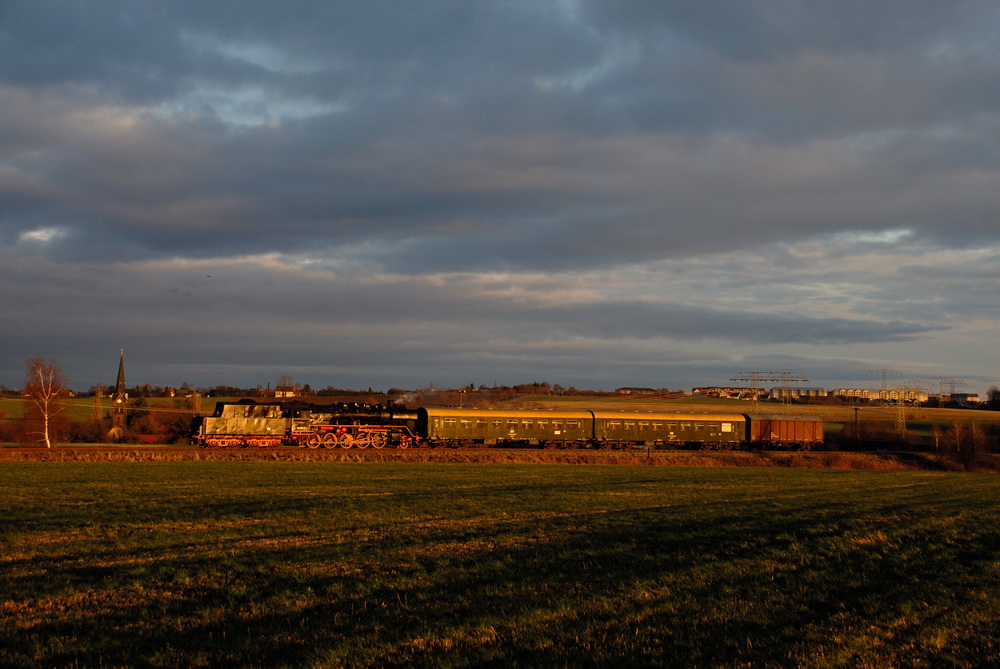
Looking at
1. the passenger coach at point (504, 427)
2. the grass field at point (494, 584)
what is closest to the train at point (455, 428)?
the passenger coach at point (504, 427)

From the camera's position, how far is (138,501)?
22.9 metres

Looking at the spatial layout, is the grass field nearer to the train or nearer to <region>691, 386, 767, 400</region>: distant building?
the train

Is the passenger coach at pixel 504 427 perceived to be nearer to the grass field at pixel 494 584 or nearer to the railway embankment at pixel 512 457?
the railway embankment at pixel 512 457

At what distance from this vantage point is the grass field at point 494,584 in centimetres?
782

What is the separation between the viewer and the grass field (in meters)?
7.82

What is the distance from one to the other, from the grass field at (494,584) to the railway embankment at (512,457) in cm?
3047

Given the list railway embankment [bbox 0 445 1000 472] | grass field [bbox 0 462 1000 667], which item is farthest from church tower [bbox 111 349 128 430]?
grass field [bbox 0 462 1000 667]

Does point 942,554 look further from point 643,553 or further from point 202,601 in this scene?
point 202,601

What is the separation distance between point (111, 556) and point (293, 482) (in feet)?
59.6

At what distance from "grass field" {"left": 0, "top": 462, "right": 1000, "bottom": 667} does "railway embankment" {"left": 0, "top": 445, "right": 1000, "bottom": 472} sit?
1200 inches

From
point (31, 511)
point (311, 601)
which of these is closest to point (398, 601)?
point (311, 601)

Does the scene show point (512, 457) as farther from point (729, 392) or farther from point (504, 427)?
point (729, 392)

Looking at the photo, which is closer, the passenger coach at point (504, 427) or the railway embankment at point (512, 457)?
the railway embankment at point (512, 457)

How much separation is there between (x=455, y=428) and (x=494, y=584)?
171 ft
